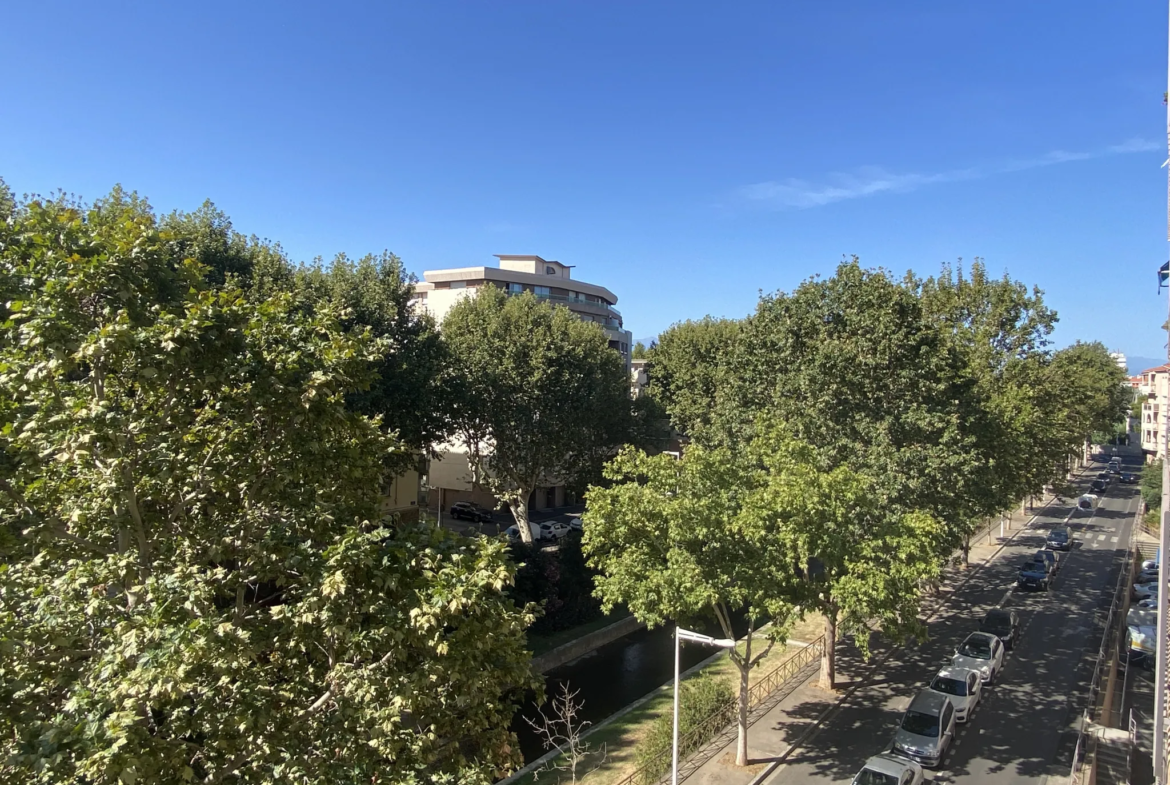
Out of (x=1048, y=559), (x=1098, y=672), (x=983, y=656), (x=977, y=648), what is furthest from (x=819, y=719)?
(x=1048, y=559)

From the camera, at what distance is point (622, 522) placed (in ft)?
51.7

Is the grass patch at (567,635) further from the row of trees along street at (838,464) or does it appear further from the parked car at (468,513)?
the parked car at (468,513)

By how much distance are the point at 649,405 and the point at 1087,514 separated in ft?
127

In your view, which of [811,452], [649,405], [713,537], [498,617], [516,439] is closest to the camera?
[498,617]

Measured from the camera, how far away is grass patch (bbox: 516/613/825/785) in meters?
16.2

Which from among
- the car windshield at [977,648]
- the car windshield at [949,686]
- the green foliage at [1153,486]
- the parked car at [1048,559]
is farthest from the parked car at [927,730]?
the green foliage at [1153,486]

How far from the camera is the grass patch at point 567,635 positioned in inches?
1033

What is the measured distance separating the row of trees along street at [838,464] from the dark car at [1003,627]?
122 inches

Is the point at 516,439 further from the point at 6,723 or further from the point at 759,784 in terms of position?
the point at 6,723

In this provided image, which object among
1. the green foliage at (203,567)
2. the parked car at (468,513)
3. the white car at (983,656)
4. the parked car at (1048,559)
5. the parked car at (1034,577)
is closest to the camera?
the green foliage at (203,567)

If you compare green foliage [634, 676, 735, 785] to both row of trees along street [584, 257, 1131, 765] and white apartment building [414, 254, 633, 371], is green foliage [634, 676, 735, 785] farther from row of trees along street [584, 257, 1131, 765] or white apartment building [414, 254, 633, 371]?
white apartment building [414, 254, 633, 371]

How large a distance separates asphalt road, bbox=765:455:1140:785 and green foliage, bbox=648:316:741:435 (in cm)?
1383

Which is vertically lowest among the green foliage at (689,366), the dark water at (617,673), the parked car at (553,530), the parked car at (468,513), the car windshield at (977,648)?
the dark water at (617,673)

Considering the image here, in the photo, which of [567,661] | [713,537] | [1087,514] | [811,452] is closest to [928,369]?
[811,452]
